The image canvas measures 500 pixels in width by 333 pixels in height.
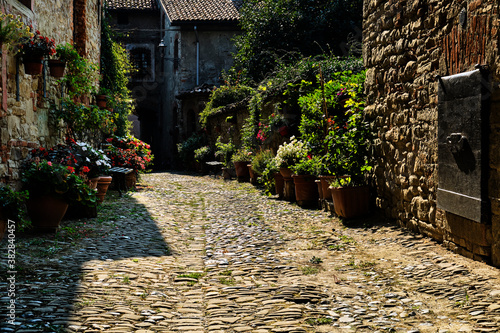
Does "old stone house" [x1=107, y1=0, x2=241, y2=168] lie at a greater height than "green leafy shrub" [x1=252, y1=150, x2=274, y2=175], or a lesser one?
greater

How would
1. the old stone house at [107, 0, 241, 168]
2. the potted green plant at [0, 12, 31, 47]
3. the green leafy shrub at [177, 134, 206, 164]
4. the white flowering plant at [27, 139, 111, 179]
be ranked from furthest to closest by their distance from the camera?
the old stone house at [107, 0, 241, 168] < the green leafy shrub at [177, 134, 206, 164] < the white flowering plant at [27, 139, 111, 179] < the potted green plant at [0, 12, 31, 47]

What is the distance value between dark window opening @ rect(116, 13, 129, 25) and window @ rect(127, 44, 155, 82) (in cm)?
130

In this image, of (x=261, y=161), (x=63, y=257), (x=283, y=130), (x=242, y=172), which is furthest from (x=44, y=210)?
(x=242, y=172)

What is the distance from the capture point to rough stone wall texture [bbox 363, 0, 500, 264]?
12.8 feet

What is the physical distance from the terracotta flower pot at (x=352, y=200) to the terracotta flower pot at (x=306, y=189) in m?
1.69

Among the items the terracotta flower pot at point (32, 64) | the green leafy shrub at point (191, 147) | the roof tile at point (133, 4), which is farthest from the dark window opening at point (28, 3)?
the roof tile at point (133, 4)

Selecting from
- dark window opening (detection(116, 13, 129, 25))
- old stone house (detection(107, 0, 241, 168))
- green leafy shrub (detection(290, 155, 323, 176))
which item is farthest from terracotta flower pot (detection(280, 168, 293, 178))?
dark window opening (detection(116, 13, 129, 25))

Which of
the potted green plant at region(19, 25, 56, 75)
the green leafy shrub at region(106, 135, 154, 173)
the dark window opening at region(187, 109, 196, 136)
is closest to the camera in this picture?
the potted green plant at region(19, 25, 56, 75)

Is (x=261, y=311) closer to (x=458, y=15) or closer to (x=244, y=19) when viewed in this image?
(x=458, y=15)

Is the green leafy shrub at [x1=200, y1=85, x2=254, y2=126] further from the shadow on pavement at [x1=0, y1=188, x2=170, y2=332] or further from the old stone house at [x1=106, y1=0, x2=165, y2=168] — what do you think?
the shadow on pavement at [x1=0, y1=188, x2=170, y2=332]

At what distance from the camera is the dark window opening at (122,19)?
2466cm

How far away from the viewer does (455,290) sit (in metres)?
3.54

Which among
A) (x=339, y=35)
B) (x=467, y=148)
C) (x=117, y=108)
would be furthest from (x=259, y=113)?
(x=467, y=148)

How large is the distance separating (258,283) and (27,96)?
14.4 ft
